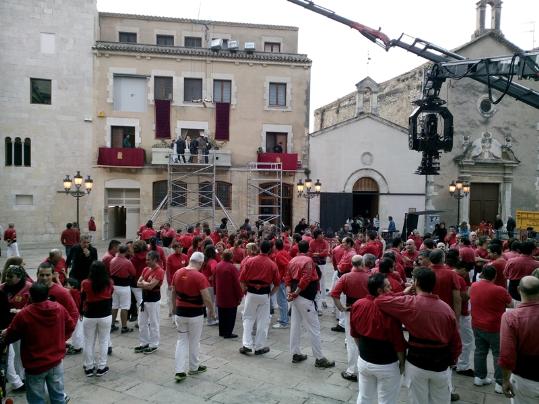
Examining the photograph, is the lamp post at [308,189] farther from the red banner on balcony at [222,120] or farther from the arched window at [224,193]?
the red banner on balcony at [222,120]

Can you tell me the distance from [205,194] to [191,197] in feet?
2.71

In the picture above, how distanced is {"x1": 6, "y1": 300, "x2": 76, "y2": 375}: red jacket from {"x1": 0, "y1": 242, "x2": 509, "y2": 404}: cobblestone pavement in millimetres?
1506

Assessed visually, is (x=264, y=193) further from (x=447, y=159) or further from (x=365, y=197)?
(x=447, y=159)

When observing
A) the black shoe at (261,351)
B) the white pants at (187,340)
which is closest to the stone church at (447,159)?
the black shoe at (261,351)

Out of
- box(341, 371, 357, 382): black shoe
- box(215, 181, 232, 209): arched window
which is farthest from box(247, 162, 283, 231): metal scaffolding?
box(341, 371, 357, 382): black shoe

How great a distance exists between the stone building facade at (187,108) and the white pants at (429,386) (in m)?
20.0

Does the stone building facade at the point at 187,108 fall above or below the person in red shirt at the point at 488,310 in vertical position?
above

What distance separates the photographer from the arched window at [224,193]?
25.1m

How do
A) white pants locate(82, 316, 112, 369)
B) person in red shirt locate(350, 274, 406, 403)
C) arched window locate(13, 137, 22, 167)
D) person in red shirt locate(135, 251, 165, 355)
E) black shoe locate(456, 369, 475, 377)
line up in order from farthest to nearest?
1. arched window locate(13, 137, 22, 167)
2. person in red shirt locate(135, 251, 165, 355)
3. black shoe locate(456, 369, 475, 377)
4. white pants locate(82, 316, 112, 369)
5. person in red shirt locate(350, 274, 406, 403)

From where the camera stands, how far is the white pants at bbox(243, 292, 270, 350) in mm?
7844

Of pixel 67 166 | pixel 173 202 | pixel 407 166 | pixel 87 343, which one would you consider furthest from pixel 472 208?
pixel 87 343

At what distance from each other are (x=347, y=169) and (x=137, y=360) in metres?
20.3

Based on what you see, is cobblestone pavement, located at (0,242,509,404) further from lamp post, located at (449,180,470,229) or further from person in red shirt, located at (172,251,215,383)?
lamp post, located at (449,180,470,229)

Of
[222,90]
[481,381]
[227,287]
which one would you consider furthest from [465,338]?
[222,90]
